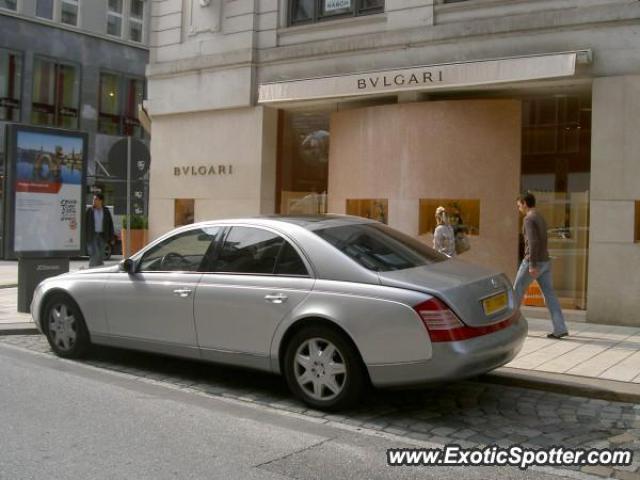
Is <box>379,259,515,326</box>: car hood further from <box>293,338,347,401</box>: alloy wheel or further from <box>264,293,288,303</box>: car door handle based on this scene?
<box>264,293,288,303</box>: car door handle

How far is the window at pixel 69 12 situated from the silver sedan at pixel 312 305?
2980 centimetres

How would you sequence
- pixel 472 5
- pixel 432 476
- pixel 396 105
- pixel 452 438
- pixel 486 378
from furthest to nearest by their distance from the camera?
pixel 396 105 → pixel 472 5 → pixel 486 378 → pixel 452 438 → pixel 432 476

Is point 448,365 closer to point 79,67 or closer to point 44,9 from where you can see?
point 44,9

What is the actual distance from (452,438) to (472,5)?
7.67 meters

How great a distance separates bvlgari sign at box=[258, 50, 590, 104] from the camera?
9734 mm

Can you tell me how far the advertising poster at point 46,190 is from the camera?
1034 centimetres

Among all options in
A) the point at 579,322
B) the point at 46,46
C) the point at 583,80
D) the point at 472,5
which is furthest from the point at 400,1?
the point at 46,46

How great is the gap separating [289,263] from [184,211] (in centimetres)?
877

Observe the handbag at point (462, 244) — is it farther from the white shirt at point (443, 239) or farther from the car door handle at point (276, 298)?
the car door handle at point (276, 298)

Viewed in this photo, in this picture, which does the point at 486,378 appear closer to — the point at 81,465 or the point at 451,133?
the point at 81,465

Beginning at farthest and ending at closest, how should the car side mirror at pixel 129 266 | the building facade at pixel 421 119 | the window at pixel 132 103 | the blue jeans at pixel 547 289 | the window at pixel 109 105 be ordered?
the window at pixel 132 103 < the window at pixel 109 105 < the building facade at pixel 421 119 < the blue jeans at pixel 547 289 < the car side mirror at pixel 129 266

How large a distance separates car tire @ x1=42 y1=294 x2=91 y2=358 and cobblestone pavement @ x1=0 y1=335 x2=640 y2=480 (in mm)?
603

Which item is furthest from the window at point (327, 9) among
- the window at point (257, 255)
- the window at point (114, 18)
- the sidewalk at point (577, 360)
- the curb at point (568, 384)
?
the window at point (114, 18)

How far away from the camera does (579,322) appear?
9805 millimetres
